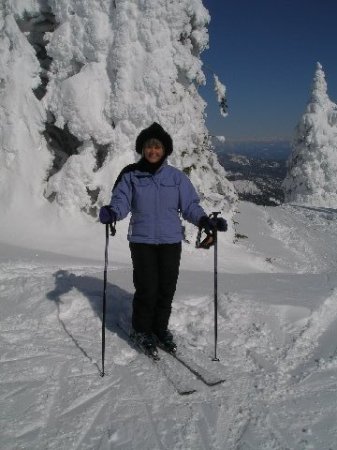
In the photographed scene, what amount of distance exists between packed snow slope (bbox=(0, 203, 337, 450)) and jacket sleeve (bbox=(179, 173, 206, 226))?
1.53 metres

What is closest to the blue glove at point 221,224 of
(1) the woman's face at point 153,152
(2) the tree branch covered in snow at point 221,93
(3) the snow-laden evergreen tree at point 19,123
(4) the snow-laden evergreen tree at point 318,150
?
(1) the woman's face at point 153,152

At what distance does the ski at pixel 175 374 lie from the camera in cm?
382

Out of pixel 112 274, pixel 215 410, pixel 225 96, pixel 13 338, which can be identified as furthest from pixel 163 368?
pixel 225 96

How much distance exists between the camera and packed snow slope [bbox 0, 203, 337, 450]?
10.6 ft

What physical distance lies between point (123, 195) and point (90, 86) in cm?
907

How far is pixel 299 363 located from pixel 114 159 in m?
9.49

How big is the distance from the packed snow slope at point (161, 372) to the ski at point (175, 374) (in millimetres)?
49

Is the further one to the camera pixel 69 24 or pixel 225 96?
pixel 225 96

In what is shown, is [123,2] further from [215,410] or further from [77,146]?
[215,410]

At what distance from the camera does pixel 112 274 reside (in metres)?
7.53

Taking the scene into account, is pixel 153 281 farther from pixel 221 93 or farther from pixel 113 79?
pixel 221 93

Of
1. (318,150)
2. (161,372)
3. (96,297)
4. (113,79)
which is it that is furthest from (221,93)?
(318,150)

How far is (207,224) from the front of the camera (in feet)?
14.4

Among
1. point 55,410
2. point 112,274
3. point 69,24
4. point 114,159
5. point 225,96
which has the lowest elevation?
point 55,410
